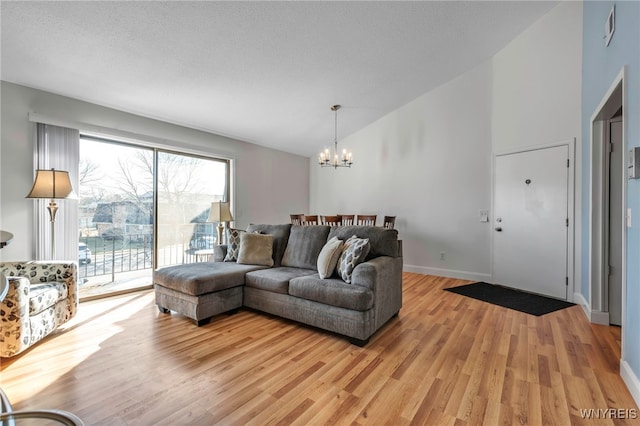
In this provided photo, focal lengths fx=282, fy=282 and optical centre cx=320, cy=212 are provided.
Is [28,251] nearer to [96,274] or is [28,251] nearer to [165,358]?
[96,274]

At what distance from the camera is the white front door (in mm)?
3643

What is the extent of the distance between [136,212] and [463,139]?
16.9 ft

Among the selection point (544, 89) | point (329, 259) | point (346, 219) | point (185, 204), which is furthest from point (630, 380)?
point (185, 204)

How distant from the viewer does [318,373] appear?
1.94 metres

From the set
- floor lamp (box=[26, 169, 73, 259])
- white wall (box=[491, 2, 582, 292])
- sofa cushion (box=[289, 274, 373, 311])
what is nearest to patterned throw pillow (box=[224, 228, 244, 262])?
sofa cushion (box=[289, 274, 373, 311])

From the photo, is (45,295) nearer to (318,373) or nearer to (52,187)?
(52,187)

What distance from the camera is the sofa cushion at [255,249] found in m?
3.41

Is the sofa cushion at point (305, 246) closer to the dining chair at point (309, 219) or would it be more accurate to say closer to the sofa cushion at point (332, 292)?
the sofa cushion at point (332, 292)

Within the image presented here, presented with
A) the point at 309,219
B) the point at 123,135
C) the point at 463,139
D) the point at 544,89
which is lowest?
the point at 309,219

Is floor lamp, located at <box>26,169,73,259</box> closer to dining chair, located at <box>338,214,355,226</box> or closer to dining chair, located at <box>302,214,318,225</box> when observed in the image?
dining chair, located at <box>302,214,318,225</box>

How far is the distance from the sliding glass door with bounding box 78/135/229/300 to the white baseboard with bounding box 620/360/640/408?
464cm

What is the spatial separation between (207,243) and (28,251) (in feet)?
7.31

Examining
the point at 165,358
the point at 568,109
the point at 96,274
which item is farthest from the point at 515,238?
the point at 96,274

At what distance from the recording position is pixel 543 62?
3760 mm
